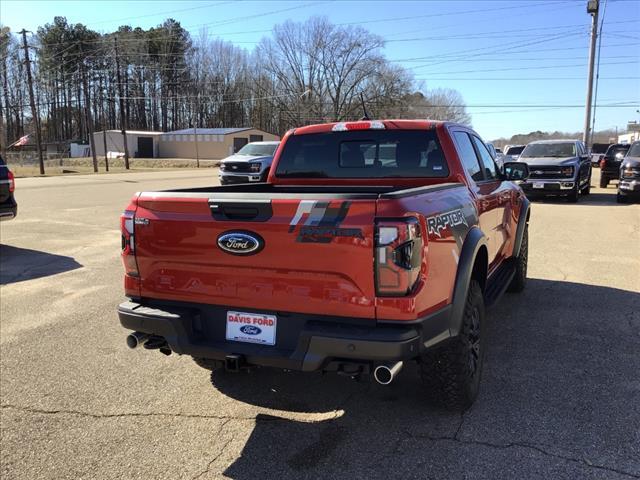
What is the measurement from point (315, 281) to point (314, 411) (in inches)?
45.7

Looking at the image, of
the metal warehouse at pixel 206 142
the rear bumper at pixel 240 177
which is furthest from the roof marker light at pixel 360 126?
the metal warehouse at pixel 206 142

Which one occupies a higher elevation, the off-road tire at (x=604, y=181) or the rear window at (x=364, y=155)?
the rear window at (x=364, y=155)

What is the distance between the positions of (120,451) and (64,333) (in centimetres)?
237

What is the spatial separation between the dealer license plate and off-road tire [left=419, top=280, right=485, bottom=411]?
91 centimetres

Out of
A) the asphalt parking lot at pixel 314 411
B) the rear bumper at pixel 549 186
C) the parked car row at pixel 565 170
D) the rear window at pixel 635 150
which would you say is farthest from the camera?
the rear bumper at pixel 549 186

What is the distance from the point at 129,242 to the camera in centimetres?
319

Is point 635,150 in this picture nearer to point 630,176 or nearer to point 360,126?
point 630,176

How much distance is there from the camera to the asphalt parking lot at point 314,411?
2.82 metres

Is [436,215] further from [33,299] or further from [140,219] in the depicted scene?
[33,299]

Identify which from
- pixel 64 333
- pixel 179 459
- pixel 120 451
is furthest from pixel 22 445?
pixel 64 333

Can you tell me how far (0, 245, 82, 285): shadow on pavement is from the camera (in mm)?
7227

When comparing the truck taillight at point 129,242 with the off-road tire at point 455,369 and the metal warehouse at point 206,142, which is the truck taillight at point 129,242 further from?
the metal warehouse at point 206,142

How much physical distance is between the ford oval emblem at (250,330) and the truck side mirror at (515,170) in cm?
357

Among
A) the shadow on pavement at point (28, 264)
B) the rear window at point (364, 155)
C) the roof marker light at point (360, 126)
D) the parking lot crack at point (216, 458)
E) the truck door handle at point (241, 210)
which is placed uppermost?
the roof marker light at point (360, 126)
